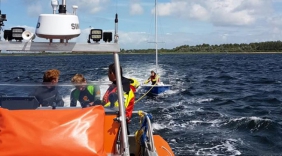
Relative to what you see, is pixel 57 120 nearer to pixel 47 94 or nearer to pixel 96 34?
pixel 47 94

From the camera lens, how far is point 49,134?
10.0 ft

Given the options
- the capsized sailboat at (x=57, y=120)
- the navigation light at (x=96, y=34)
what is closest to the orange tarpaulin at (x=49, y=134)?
the capsized sailboat at (x=57, y=120)

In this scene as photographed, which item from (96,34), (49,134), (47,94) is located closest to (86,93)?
(47,94)

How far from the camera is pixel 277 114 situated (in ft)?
49.5

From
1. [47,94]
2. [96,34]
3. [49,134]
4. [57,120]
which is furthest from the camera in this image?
[47,94]

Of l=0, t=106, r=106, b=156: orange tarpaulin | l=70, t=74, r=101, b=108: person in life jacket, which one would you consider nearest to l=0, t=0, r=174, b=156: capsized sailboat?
l=0, t=106, r=106, b=156: orange tarpaulin

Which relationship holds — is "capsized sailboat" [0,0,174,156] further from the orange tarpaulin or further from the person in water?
the person in water

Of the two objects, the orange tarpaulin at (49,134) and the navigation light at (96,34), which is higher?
the navigation light at (96,34)

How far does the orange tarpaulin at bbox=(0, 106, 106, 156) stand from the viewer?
3.01 m

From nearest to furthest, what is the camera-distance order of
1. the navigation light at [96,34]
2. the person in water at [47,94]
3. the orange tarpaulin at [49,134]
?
1. the orange tarpaulin at [49,134]
2. the navigation light at [96,34]
3. the person in water at [47,94]

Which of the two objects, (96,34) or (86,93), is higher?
(96,34)

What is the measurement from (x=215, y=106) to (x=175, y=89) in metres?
7.53

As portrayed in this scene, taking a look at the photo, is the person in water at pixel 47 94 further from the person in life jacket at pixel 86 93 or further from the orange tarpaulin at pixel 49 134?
the orange tarpaulin at pixel 49 134

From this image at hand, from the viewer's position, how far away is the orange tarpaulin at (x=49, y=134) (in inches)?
119
